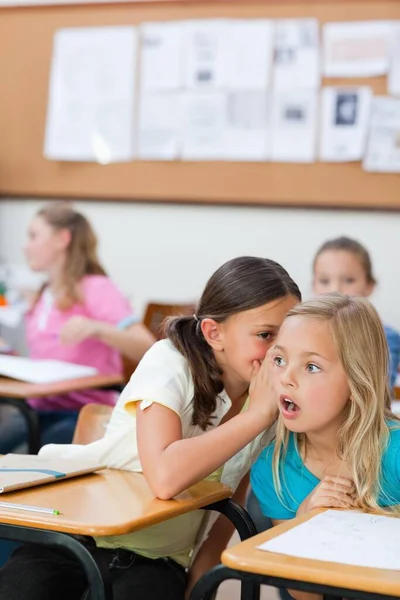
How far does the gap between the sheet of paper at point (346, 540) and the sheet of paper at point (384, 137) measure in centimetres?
291

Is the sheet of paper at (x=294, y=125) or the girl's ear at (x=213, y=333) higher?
the sheet of paper at (x=294, y=125)

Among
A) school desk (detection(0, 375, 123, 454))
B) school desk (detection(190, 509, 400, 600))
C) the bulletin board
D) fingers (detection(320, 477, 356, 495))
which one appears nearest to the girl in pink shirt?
school desk (detection(0, 375, 123, 454))

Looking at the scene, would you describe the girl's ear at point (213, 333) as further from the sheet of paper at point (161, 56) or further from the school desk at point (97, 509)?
the sheet of paper at point (161, 56)

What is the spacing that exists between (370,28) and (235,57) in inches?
24.7

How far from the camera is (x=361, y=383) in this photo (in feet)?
5.82

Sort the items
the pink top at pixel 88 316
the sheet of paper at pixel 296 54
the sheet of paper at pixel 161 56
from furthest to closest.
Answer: the sheet of paper at pixel 161 56 < the sheet of paper at pixel 296 54 < the pink top at pixel 88 316

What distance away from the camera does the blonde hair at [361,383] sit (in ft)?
5.77

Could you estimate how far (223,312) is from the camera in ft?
6.60

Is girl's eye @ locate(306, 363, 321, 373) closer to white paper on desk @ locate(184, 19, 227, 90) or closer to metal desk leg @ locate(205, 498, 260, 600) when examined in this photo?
metal desk leg @ locate(205, 498, 260, 600)

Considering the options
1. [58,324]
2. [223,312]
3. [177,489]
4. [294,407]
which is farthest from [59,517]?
[58,324]

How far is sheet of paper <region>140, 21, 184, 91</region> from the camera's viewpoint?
466cm

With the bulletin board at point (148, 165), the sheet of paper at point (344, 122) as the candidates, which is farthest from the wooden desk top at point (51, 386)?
the sheet of paper at point (344, 122)

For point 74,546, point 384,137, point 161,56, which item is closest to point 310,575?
point 74,546

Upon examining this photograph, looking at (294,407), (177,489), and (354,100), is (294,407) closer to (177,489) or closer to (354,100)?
(177,489)
